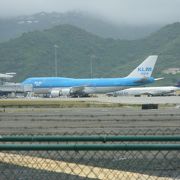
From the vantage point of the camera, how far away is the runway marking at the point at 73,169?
9109 mm

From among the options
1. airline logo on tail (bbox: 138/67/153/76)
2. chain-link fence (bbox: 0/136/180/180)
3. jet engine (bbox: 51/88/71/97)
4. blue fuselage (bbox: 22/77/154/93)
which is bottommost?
chain-link fence (bbox: 0/136/180/180)

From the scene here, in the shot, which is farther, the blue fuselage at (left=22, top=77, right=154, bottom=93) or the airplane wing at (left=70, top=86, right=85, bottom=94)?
the blue fuselage at (left=22, top=77, right=154, bottom=93)

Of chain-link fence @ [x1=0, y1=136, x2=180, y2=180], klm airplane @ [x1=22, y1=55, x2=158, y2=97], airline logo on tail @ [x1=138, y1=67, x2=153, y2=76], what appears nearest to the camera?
chain-link fence @ [x1=0, y1=136, x2=180, y2=180]

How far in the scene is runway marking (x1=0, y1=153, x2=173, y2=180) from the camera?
911 centimetres

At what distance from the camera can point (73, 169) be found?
33.6 feet

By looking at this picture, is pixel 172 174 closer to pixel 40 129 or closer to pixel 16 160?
pixel 16 160

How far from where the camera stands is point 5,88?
339 feet

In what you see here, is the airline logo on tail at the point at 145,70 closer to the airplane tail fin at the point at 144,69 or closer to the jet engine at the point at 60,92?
the airplane tail fin at the point at 144,69

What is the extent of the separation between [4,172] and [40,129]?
1345 cm

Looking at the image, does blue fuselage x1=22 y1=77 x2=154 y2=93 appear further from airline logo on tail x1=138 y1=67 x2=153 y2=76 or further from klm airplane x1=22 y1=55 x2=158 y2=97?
airline logo on tail x1=138 y1=67 x2=153 y2=76

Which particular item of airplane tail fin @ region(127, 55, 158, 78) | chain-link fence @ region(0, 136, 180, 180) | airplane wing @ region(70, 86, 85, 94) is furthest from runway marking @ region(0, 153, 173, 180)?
airplane tail fin @ region(127, 55, 158, 78)

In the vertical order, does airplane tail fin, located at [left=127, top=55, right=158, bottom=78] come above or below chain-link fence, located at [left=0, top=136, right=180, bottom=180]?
above

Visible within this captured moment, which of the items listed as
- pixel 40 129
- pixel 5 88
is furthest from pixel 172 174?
pixel 5 88

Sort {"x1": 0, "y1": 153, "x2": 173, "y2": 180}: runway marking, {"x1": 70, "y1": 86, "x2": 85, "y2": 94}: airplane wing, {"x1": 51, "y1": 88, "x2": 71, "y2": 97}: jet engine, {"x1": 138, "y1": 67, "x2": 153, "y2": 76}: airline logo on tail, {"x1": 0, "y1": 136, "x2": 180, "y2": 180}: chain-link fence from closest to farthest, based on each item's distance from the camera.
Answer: {"x1": 0, "y1": 136, "x2": 180, "y2": 180}: chain-link fence < {"x1": 0, "y1": 153, "x2": 173, "y2": 180}: runway marking < {"x1": 51, "y1": 88, "x2": 71, "y2": 97}: jet engine < {"x1": 70, "y1": 86, "x2": 85, "y2": 94}: airplane wing < {"x1": 138, "y1": 67, "x2": 153, "y2": 76}: airline logo on tail
